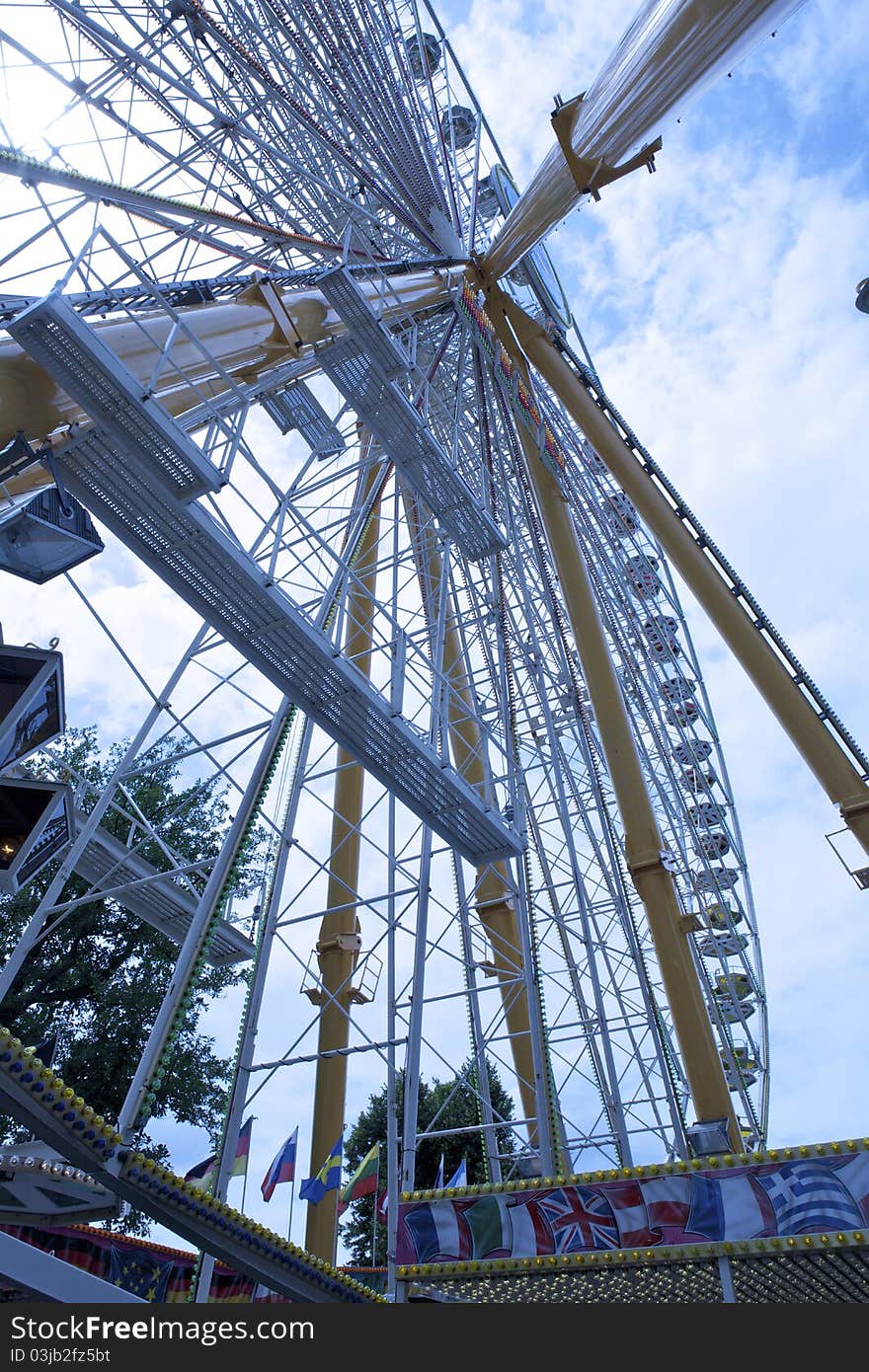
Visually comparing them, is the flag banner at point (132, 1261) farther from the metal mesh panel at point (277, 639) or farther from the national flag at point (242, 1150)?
the metal mesh panel at point (277, 639)

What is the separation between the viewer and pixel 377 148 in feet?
49.0

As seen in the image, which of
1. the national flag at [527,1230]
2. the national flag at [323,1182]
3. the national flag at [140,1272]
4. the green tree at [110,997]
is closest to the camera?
the national flag at [527,1230]

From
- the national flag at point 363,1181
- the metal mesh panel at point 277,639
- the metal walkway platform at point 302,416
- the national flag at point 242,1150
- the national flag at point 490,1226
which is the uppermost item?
the metal walkway platform at point 302,416

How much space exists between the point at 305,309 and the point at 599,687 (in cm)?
752

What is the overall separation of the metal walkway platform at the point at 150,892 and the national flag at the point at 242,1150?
205 cm

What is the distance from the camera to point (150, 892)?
41.2 ft

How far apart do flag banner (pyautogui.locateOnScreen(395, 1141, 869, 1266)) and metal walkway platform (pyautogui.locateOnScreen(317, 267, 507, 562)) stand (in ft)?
28.8

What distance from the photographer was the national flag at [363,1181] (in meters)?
12.1

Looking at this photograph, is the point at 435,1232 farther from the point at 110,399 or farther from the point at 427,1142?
the point at 427,1142

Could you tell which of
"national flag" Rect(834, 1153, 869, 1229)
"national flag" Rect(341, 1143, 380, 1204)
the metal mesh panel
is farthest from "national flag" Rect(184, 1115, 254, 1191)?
"national flag" Rect(834, 1153, 869, 1229)

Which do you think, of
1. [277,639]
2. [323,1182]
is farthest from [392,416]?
[323,1182]

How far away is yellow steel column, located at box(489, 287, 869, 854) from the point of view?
13.1m

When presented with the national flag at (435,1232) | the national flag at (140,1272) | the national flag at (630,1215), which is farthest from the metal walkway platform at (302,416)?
the national flag at (140,1272)

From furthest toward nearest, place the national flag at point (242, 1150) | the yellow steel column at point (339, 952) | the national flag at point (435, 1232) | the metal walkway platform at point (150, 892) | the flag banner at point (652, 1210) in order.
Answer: the yellow steel column at point (339, 952), the metal walkway platform at point (150, 892), the national flag at point (242, 1150), the national flag at point (435, 1232), the flag banner at point (652, 1210)
